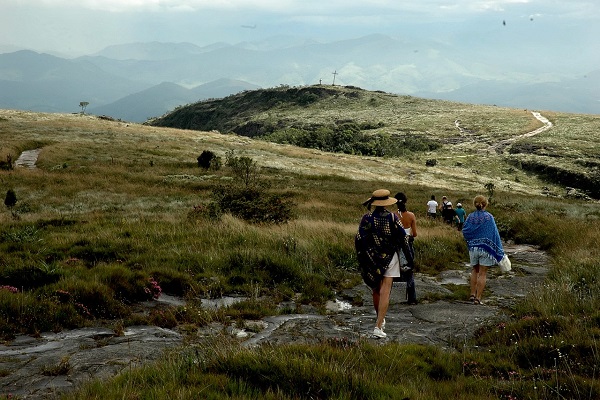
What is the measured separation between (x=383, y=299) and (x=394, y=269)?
0.59 meters

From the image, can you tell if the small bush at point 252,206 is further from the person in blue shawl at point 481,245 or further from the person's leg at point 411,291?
the person in blue shawl at point 481,245

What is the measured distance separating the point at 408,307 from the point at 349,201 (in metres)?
20.4

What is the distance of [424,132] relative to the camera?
347 ft

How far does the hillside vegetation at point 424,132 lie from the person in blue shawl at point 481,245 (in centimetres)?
4451

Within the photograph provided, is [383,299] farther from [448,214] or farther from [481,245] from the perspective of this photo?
[448,214]

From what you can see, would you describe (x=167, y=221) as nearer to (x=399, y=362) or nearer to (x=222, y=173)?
(x=399, y=362)

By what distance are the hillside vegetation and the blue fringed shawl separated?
146ft

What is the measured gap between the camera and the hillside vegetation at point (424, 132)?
223 ft

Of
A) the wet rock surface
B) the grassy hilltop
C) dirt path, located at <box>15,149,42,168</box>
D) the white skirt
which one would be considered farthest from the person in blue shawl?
dirt path, located at <box>15,149,42,168</box>

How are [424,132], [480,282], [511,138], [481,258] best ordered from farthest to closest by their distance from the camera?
[424,132], [511,138], [481,258], [480,282]

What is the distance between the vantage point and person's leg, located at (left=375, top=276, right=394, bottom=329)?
696cm

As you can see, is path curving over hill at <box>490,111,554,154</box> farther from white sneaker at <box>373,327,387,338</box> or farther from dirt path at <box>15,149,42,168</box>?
white sneaker at <box>373,327,387,338</box>

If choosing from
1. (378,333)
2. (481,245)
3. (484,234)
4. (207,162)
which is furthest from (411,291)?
(207,162)

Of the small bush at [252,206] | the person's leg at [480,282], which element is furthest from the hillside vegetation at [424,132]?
the person's leg at [480,282]
